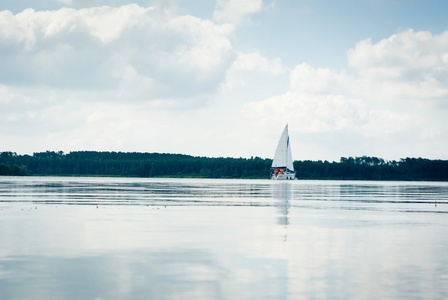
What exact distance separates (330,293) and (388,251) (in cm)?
834

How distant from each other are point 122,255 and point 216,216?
56.7ft

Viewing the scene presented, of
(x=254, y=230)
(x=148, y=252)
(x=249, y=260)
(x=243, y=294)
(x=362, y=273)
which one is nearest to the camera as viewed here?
(x=243, y=294)

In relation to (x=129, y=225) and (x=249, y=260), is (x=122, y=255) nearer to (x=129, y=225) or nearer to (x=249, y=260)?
(x=249, y=260)

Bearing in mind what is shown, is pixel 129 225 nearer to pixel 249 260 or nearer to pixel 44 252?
pixel 44 252

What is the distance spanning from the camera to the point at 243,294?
601 inches

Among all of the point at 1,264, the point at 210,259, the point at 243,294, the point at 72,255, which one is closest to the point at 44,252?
the point at 72,255

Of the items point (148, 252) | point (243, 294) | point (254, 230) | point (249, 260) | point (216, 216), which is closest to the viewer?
point (243, 294)

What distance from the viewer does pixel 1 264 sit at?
19125 mm

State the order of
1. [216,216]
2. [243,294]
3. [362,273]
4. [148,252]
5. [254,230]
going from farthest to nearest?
1. [216,216]
2. [254,230]
3. [148,252]
4. [362,273]
5. [243,294]

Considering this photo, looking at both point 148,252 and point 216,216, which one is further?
point 216,216

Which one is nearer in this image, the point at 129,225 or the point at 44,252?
the point at 44,252

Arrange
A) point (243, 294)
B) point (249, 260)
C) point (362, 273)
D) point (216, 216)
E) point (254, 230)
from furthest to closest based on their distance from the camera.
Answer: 1. point (216, 216)
2. point (254, 230)
3. point (249, 260)
4. point (362, 273)
5. point (243, 294)

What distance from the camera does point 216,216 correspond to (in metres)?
38.3

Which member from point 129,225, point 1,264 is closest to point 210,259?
point 1,264
